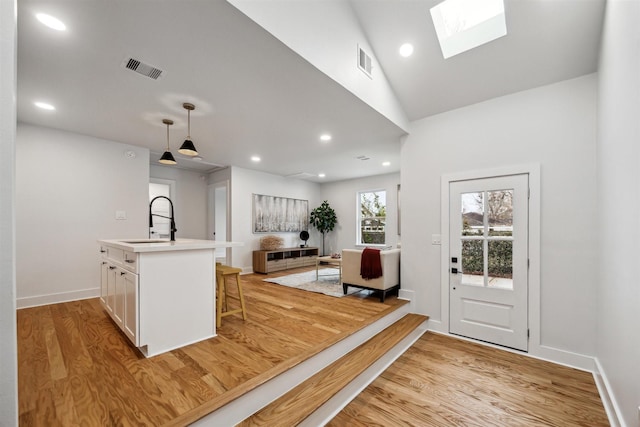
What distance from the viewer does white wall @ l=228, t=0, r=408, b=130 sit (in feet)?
6.11

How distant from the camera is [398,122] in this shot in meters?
3.45

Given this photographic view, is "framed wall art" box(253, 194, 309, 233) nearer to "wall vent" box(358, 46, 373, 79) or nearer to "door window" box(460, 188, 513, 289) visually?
"wall vent" box(358, 46, 373, 79)

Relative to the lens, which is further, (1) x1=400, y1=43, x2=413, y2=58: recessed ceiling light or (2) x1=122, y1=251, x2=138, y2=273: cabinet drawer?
(1) x1=400, y1=43, x2=413, y2=58: recessed ceiling light

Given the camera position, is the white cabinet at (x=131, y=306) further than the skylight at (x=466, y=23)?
No

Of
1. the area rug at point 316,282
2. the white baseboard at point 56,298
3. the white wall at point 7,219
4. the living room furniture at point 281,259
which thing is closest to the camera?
the white wall at point 7,219

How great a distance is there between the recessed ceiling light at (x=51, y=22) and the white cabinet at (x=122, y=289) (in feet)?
5.48

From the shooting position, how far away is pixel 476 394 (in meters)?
2.21

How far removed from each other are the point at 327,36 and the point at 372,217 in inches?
209

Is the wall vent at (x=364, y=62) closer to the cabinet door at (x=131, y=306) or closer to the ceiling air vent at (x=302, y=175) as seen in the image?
the cabinet door at (x=131, y=306)

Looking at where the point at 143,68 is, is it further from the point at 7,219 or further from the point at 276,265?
the point at 276,265

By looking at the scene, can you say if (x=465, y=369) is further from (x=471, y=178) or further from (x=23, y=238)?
(x=23, y=238)

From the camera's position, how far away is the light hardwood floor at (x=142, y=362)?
160 cm

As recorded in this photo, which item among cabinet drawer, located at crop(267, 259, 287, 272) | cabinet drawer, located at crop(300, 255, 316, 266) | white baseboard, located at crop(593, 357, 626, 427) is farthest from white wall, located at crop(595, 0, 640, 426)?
cabinet drawer, located at crop(300, 255, 316, 266)

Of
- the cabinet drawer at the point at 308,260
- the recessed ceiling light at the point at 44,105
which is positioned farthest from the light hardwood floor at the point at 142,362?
the cabinet drawer at the point at 308,260
